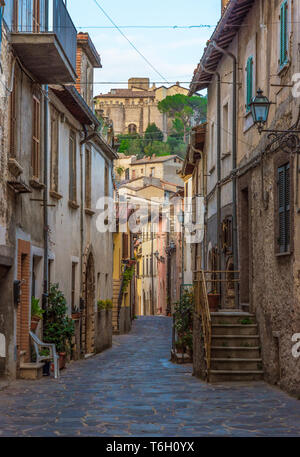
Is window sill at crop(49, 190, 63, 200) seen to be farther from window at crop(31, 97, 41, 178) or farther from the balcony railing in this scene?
the balcony railing

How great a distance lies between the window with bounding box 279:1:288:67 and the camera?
43.0 ft

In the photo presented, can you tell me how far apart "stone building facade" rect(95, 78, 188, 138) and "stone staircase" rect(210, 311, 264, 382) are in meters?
124

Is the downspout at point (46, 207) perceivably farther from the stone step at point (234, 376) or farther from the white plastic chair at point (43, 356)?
the stone step at point (234, 376)

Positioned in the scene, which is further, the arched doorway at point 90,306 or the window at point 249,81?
the arched doorway at point 90,306

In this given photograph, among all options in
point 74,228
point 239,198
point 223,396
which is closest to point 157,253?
point 74,228

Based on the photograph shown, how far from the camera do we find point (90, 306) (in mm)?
24875

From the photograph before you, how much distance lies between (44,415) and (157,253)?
5690cm

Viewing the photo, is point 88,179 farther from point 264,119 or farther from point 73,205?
point 264,119

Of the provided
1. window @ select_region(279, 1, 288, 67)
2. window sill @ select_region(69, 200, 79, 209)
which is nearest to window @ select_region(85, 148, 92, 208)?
window sill @ select_region(69, 200, 79, 209)

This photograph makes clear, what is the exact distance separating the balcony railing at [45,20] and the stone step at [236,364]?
649 centimetres

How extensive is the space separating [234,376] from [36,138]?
6.48 meters

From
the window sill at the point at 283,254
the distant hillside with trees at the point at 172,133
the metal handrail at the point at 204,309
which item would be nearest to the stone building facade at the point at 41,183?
the metal handrail at the point at 204,309

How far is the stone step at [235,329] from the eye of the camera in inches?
599

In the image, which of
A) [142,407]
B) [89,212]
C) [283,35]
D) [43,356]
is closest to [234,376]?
[142,407]
